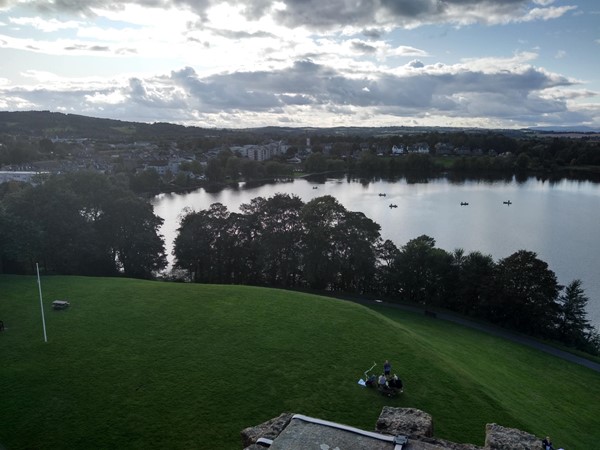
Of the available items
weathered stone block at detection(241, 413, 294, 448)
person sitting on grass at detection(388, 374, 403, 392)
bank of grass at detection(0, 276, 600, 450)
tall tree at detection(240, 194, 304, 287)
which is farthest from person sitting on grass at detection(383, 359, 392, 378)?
tall tree at detection(240, 194, 304, 287)

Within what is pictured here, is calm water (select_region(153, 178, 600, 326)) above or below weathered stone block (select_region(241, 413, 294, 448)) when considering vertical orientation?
below

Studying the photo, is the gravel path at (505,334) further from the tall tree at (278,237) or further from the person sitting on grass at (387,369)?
the person sitting on grass at (387,369)

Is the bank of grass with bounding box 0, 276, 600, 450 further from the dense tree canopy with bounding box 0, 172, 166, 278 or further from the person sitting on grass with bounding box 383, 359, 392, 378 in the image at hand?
the dense tree canopy with bounding box 0, 172, 166, 278

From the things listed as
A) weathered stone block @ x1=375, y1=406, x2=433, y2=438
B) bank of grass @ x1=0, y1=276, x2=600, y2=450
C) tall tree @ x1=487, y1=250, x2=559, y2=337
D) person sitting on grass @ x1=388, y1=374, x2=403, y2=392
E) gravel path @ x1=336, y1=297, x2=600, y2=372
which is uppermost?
weathered stone block @ x1=375, y1=406, x2=433, y2=438

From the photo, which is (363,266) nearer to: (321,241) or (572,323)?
(321,241)

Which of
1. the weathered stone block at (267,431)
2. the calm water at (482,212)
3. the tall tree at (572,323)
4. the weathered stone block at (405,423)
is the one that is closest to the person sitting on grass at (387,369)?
the weathered stone block at (405,423)

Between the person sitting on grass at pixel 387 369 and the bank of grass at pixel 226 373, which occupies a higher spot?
the person sitting on grass at pixel 387 369
